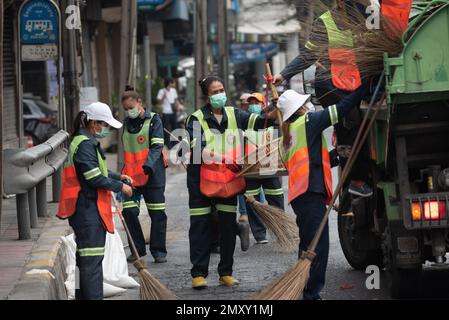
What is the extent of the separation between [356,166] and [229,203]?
1.18 meters

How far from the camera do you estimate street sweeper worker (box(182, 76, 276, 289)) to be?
9.91 m

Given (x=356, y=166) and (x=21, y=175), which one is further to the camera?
(x=21, y=175)

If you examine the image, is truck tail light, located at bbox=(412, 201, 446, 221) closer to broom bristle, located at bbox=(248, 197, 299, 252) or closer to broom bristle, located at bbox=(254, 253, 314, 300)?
broom bristle, located at bbox=(254, 253, 314, 300)

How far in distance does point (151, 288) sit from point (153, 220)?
3.46 metres

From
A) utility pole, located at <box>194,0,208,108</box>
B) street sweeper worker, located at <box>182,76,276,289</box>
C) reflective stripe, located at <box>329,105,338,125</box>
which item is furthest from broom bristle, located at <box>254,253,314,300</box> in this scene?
utility pole, located at <box>194,0,208,108</box>

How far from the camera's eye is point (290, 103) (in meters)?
8.72

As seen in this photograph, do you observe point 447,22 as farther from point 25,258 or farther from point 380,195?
point 25,258

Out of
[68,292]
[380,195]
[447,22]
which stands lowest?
[68,292]

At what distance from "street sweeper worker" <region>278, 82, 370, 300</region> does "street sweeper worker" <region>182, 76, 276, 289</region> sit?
3.72 ft

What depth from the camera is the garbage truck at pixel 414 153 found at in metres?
8.11

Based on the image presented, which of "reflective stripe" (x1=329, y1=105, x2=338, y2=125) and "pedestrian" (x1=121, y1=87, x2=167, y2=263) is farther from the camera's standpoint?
"pedestrian" (x1=121, y1=87, x2=167, y2=263)
